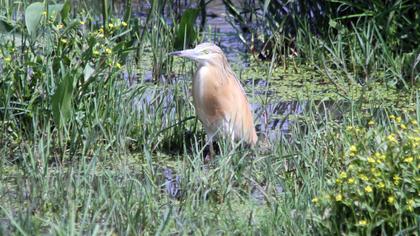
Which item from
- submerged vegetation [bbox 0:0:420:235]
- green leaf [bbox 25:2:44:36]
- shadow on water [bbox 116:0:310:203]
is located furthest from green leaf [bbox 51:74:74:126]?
shadow on water [bbox 116:0:310:203]

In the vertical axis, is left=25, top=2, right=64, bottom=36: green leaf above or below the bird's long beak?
above

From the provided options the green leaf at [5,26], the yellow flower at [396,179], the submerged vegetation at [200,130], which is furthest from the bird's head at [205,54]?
the yellow flower at [396,179]

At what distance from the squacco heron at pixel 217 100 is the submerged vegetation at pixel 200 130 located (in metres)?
0.13

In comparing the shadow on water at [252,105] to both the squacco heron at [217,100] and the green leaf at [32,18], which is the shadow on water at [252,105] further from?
the green leaf at [32,18]

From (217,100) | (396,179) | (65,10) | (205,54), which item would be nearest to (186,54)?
(205,54)

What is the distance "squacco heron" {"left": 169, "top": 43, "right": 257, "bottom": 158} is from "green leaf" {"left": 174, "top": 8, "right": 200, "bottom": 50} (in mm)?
1339

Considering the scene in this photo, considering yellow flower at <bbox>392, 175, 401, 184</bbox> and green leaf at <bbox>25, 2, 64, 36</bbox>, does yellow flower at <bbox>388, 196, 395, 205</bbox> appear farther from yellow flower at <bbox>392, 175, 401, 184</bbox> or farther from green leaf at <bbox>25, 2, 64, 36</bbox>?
green leaf at <bbox>25, 2, 64, 36</bbox>

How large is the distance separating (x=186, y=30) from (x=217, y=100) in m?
1.65

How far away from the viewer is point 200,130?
21.0ft

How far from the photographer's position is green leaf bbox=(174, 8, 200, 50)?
748 cm

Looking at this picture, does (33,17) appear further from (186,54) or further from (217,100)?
(217,100)

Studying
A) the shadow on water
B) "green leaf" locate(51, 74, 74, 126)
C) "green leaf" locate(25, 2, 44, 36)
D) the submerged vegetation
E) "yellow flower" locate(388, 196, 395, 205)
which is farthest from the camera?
"green leaf" locate(25, 2, 44, 36)

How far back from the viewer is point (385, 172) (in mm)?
4438

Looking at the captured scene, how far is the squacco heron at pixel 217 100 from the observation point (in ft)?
19.7
